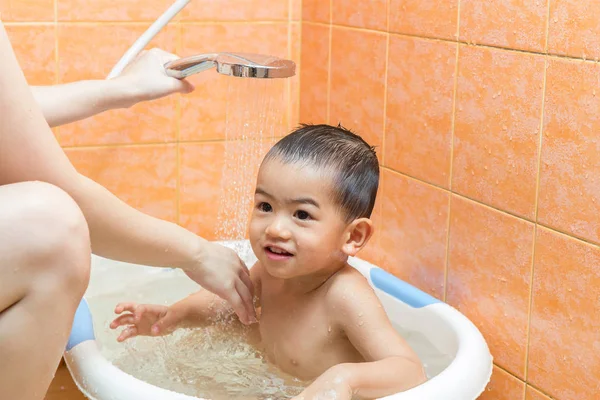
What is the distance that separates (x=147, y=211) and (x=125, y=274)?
0.25 m

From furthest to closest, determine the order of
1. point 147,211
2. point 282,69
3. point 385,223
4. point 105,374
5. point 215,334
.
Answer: point 147,211 → point 385,223 → point 215,334 → point 282,69 → point 105,374

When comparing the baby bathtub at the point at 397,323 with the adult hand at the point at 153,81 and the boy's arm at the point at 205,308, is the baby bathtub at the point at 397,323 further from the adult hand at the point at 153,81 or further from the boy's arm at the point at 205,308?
the adult hand at the point at 153,81

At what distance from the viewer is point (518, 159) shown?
1.68 m

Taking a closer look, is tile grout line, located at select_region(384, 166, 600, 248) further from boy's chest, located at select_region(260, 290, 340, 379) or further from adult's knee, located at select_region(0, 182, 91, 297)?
adult's knee, located at select_region(0, 182, 91, 297)

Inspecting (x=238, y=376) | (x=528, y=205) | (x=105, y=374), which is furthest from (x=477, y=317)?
(x=105, y=374)

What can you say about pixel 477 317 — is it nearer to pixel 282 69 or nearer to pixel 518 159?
pixel 518 159

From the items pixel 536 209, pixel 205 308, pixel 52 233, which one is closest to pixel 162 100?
pixel 205 308

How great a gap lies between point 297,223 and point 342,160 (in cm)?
14

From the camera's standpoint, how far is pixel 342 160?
166cm

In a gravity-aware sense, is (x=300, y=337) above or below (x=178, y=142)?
below

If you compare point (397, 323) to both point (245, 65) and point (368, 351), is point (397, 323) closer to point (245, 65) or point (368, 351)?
point (368, 351)

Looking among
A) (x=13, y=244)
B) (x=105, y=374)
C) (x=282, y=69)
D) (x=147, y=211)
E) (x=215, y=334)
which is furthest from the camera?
(x=147, y=211)

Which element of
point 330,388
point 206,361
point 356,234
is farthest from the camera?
point 206,361

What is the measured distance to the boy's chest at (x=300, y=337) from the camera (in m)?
1.67
